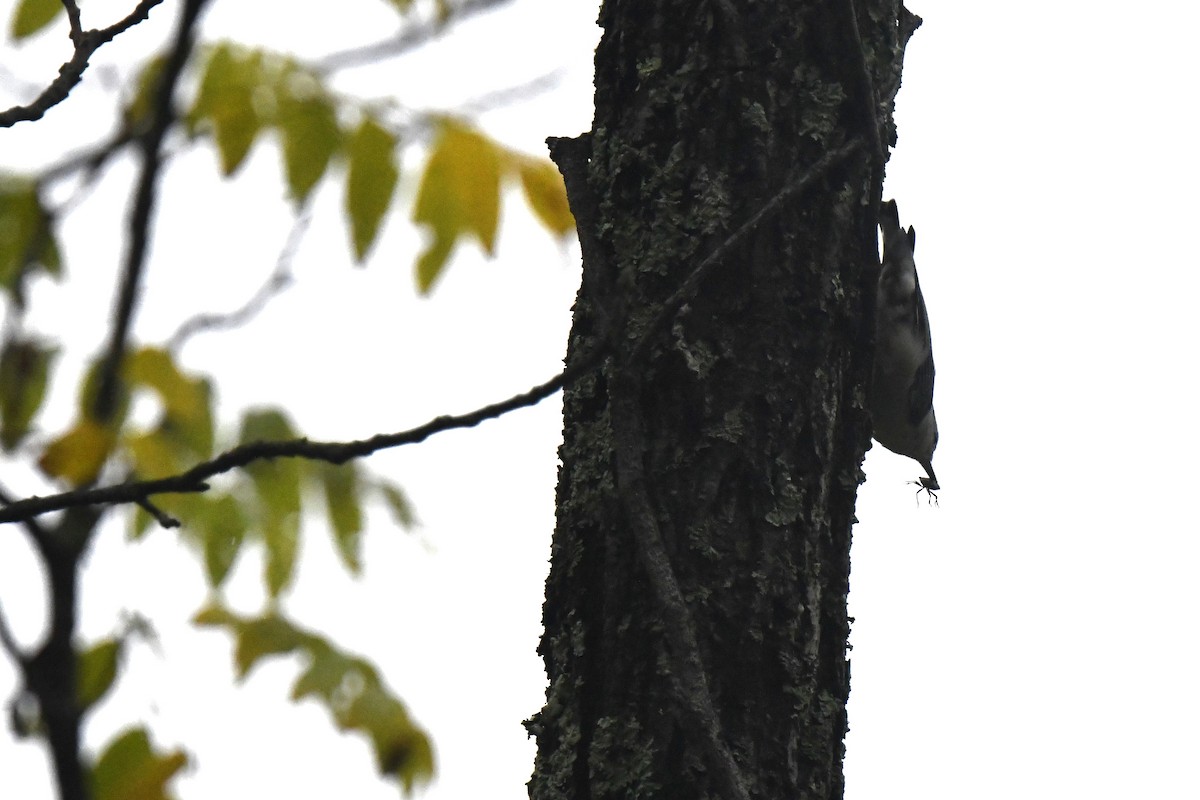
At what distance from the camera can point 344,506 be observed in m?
1.70

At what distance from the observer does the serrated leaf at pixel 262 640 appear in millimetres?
1341

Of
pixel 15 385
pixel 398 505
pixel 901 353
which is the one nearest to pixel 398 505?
pixel 398 505

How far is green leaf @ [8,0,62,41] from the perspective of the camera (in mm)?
1641

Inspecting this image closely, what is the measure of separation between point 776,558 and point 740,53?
0.70m

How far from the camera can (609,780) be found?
63.3 inches

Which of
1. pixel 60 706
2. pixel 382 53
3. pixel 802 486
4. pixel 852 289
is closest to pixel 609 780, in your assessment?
pixel 802 486

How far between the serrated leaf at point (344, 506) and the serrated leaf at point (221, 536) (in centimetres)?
11

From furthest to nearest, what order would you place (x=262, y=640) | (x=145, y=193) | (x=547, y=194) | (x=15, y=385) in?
(x=547, y=194) → (x=262, y=640) → (x=15, y=385) → (x=145, y=193)

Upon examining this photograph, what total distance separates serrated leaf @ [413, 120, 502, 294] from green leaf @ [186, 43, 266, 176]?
0.25 m

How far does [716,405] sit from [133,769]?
95cm

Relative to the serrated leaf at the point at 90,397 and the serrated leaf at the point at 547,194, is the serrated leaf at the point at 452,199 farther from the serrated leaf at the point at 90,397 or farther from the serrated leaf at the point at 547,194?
the serrated leaf at the point at 90,397

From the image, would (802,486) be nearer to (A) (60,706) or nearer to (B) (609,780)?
(B) (609,780)

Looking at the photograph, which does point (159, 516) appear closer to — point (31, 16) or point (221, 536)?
point (221, 536)

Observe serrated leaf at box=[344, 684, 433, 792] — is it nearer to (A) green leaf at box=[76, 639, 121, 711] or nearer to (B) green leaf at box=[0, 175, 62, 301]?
(A) green leaf at box=[76, 639, 121, 711]
